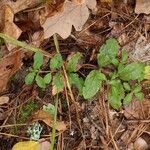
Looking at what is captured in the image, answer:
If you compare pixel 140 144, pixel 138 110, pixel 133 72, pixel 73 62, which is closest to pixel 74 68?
pixel 73 62

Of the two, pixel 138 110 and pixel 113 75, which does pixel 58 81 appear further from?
pixel 138 110

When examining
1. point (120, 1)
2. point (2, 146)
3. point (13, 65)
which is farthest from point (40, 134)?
point (120, 1)

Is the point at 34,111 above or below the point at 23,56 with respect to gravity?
below

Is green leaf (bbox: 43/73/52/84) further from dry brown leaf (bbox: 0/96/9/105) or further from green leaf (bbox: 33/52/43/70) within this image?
dry brown leaf (bbox: 0/96/9/105)

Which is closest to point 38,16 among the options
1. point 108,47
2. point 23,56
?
point 23,56

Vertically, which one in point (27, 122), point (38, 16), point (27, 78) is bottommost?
point (27, 122)

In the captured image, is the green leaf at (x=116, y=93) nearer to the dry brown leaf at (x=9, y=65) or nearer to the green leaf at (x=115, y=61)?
the green leaf at (x=115, y=61)

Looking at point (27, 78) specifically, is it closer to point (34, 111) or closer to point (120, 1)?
point (34, 111)

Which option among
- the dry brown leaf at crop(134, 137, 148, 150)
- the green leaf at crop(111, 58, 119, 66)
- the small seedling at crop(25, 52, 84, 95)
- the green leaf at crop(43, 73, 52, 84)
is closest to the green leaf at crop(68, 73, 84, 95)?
the small seedling at crop(25, 52, 84, 95)
